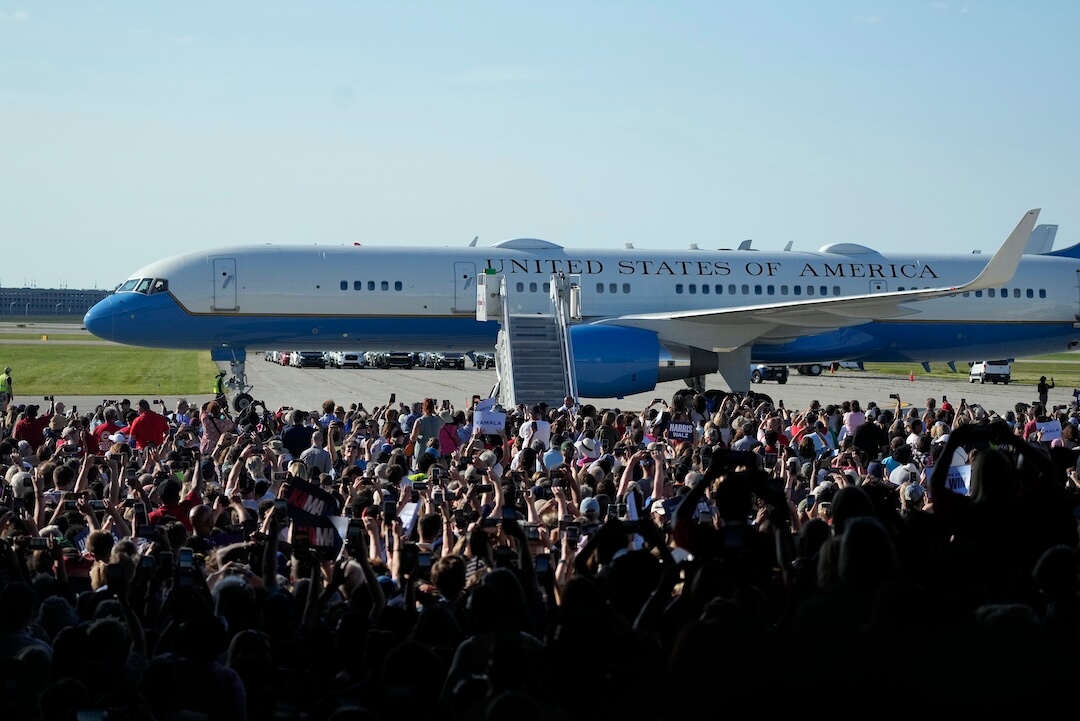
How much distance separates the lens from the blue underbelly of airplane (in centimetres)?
3031

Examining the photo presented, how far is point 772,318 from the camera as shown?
105ft

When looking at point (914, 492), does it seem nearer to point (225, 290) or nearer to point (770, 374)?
point (225, 290)

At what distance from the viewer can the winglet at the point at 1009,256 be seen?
28.5 m

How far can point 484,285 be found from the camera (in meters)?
31.0

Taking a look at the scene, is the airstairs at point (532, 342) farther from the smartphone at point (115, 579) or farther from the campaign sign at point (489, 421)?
the smartphone at point (115, 579)

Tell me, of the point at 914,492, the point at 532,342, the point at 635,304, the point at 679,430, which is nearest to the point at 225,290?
the point at 532,342

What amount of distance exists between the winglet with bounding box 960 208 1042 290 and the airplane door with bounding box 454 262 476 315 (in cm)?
1136

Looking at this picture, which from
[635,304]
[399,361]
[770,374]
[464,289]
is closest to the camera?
[464,289]

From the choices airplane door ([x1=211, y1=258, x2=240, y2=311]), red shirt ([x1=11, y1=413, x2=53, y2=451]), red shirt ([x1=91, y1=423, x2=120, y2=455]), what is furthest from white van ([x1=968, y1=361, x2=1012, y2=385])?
red shirt ([x1=11, y1=413, x2=53, y2=451])

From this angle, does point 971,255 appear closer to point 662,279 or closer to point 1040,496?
point 662,279

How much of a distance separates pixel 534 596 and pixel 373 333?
2510cm

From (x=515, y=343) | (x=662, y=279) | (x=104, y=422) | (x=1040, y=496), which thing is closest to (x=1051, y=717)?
(x=1040, y=496)

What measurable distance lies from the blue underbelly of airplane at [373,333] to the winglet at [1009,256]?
5.43m

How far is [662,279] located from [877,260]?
6.47 metres
